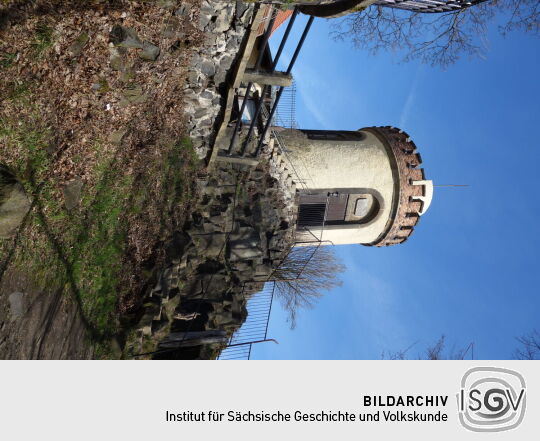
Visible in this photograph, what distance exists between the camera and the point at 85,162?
8102 mm

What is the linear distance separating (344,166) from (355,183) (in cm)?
66

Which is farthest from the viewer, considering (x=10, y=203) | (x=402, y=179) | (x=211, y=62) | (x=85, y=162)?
(x=402, y=179)

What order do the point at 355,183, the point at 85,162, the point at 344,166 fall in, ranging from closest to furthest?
the point at 85,162 → the point at 344,166 → the point at 355,183

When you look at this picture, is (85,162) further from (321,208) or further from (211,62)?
(321,208)

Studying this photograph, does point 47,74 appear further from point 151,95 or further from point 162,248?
point 162,248

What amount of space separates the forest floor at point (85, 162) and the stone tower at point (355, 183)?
4070 millimetres

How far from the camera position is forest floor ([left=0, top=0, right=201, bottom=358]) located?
22.0 ft

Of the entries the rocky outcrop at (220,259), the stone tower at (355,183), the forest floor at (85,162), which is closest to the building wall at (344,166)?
the stone tower at (355,183)

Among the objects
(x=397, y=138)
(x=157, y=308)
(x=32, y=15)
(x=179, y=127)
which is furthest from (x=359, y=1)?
(x=397, y=138)

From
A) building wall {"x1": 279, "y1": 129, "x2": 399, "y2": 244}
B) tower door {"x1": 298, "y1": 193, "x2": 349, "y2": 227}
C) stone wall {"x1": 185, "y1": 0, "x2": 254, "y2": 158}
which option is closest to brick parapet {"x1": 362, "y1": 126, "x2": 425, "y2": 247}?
building wall {"x1": 279, "y1": 129, "x2": 399, "y2": 244}

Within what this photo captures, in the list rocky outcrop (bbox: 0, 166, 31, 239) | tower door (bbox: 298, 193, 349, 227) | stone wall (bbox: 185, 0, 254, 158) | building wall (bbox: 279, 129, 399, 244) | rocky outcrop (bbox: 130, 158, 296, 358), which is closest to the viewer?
rocky outcrop (bbox: 0, 166, 31, 239)

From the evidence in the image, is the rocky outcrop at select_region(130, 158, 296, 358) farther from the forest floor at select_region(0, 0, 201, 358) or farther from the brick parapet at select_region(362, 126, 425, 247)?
the brick parapet at select_region(362, 126, 425, 247)

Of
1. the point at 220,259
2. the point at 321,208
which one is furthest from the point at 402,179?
the point at 220,259
